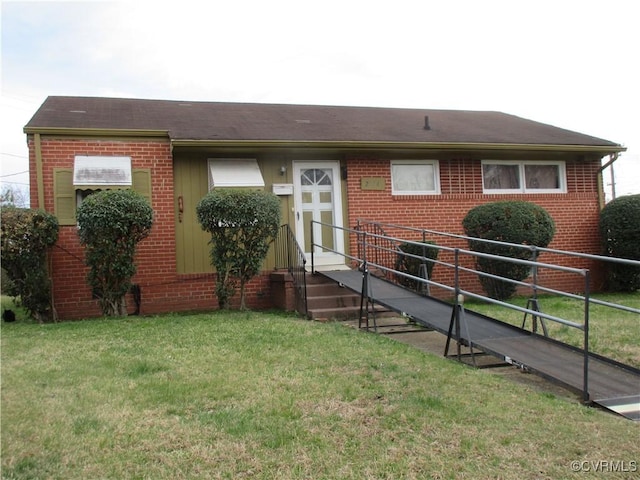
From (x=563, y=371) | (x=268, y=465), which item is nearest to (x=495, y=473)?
(x=268, y=465)

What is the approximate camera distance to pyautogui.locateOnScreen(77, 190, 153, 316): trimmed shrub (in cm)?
785

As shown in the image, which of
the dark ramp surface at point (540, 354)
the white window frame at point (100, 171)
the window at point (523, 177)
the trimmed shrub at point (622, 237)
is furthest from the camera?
the window at point (523, 177)

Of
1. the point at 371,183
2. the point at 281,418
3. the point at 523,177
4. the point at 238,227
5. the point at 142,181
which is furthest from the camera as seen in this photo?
the point at 523,177

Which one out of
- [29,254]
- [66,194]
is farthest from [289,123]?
[29,254]

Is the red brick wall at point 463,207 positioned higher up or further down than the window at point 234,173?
further down

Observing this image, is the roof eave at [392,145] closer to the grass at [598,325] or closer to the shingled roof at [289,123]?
the shingled roof at [289,123]

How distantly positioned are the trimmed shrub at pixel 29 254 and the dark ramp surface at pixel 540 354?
5.01m

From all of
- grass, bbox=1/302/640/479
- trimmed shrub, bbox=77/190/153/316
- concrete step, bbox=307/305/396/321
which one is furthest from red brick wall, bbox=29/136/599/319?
grass, bbox=1/302/640/479

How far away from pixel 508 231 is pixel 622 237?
2829 millimetres

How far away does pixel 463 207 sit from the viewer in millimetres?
11133

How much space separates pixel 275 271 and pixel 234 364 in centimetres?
499

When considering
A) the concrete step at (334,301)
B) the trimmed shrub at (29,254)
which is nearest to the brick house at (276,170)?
the trimmed shrub at (29,254)

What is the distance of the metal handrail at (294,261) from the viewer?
28.0 ft

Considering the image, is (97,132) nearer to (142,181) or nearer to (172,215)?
(142,181)
